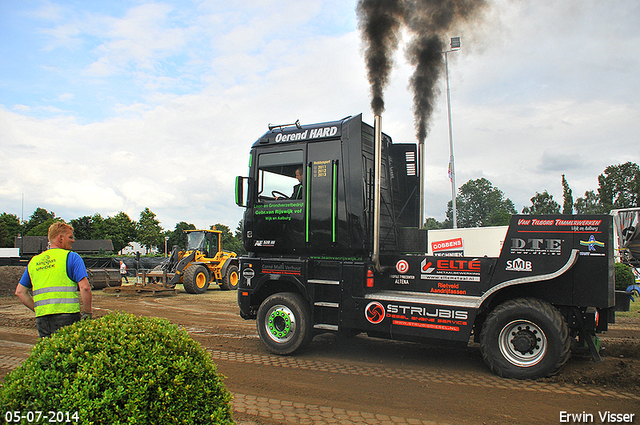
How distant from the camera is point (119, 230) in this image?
69.8 m

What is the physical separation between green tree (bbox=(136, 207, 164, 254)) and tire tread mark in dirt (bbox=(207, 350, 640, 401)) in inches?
2398

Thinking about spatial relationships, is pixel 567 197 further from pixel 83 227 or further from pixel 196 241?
pixel 83 227

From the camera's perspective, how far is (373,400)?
4.90 meters

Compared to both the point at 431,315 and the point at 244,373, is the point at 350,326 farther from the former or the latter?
the point at 244,373

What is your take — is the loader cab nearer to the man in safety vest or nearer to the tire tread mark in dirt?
the tire tread mark in dirt

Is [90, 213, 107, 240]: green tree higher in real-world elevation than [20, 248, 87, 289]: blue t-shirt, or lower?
higher

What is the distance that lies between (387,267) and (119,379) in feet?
16.2

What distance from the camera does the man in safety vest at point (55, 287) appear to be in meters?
4.04

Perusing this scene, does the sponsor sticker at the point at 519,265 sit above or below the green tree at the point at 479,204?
below

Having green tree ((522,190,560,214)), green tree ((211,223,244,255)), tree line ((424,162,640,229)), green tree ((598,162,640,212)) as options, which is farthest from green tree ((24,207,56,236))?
green tree ((598,162,640,212))

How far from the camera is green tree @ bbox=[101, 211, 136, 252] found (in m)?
69.2

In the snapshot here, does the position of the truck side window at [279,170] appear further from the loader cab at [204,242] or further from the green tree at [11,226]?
the green tree at [11,226]

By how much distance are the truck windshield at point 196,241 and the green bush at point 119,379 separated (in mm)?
17521
